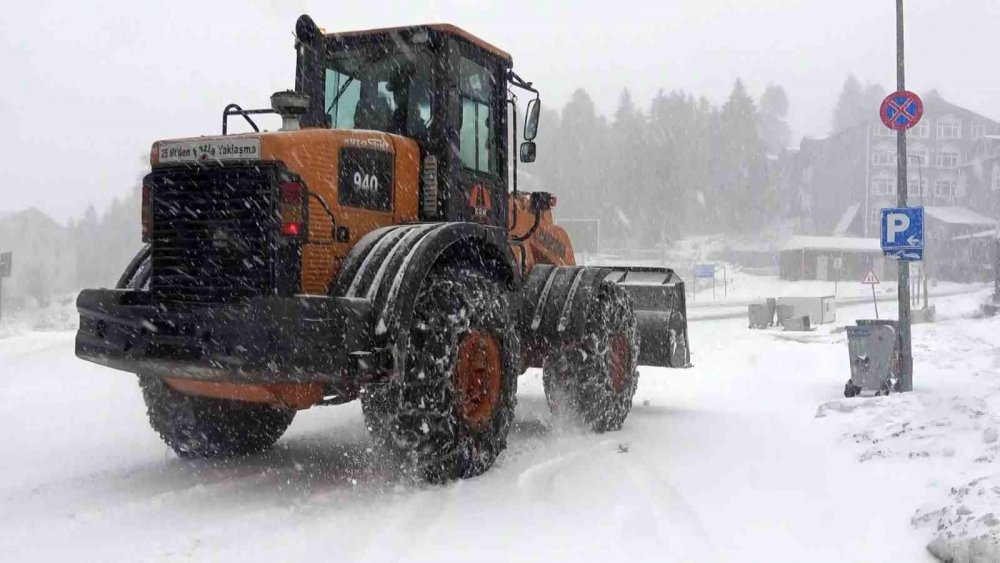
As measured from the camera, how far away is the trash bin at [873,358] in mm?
11391

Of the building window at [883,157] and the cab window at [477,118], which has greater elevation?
the building window at [883,157]

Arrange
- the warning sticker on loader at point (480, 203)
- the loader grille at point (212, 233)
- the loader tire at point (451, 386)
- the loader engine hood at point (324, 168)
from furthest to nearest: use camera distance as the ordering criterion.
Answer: the warning sticker on loader at point (480, 203) → the loader tire at point (451, 386) → the loader engine hood at point (324, 168) → the loader grille at point (212, 233)

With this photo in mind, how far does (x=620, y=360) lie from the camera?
886cm

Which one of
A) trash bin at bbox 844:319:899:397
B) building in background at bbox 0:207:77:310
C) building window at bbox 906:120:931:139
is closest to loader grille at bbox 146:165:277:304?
trash bin at bbox 844:319:899:397

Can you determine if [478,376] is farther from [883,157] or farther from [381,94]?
[883,157]

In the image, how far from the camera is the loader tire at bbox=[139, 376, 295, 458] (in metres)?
6.37

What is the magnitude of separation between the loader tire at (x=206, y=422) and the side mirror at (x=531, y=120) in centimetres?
305

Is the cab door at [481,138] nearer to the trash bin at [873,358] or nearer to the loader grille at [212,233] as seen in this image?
the loader grille at [212,233]

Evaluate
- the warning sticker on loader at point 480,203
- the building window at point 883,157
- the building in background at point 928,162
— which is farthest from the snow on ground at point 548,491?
the building window at point 883,157

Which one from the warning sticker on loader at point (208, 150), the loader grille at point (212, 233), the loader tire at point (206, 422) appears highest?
the warning sticker on loader at point (208, 150)

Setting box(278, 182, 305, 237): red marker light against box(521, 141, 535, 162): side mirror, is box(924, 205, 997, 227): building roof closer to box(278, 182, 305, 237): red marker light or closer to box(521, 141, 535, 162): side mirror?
box(521, 141, 535, 162): side mirror

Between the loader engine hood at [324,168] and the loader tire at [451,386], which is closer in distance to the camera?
the loader engine hood at [324,168]

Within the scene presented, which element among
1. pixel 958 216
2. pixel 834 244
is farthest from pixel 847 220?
pixel 834 244

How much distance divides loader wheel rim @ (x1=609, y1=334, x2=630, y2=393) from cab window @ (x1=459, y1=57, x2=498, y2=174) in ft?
7.63
